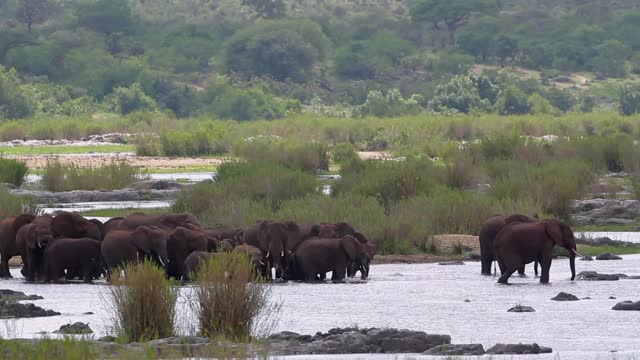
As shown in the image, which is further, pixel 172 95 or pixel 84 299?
pixel 172 95

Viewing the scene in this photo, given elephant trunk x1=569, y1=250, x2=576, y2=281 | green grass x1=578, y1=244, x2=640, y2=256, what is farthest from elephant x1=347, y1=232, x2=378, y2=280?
green grass x1=578, y1=244, x2=640, y2=256

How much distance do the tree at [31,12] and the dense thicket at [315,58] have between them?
8cm

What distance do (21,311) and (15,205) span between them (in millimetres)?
10598

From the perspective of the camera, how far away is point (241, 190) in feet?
102

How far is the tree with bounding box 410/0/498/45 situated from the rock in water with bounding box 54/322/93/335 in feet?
273

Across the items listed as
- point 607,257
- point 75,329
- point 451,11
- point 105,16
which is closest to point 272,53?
point 105,16

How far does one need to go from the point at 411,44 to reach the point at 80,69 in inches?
806

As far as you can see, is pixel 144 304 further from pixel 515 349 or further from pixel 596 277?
pixel 596 277

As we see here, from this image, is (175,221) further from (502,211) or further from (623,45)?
(623,45)

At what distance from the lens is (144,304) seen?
14367mm

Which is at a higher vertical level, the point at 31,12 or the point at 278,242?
the point at 31,12

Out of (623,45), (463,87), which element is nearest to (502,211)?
(463,87)

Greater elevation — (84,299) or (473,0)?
(473,0)

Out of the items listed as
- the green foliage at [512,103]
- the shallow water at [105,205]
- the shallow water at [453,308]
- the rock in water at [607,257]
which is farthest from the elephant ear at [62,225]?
→ the green foliage at [512,103]
